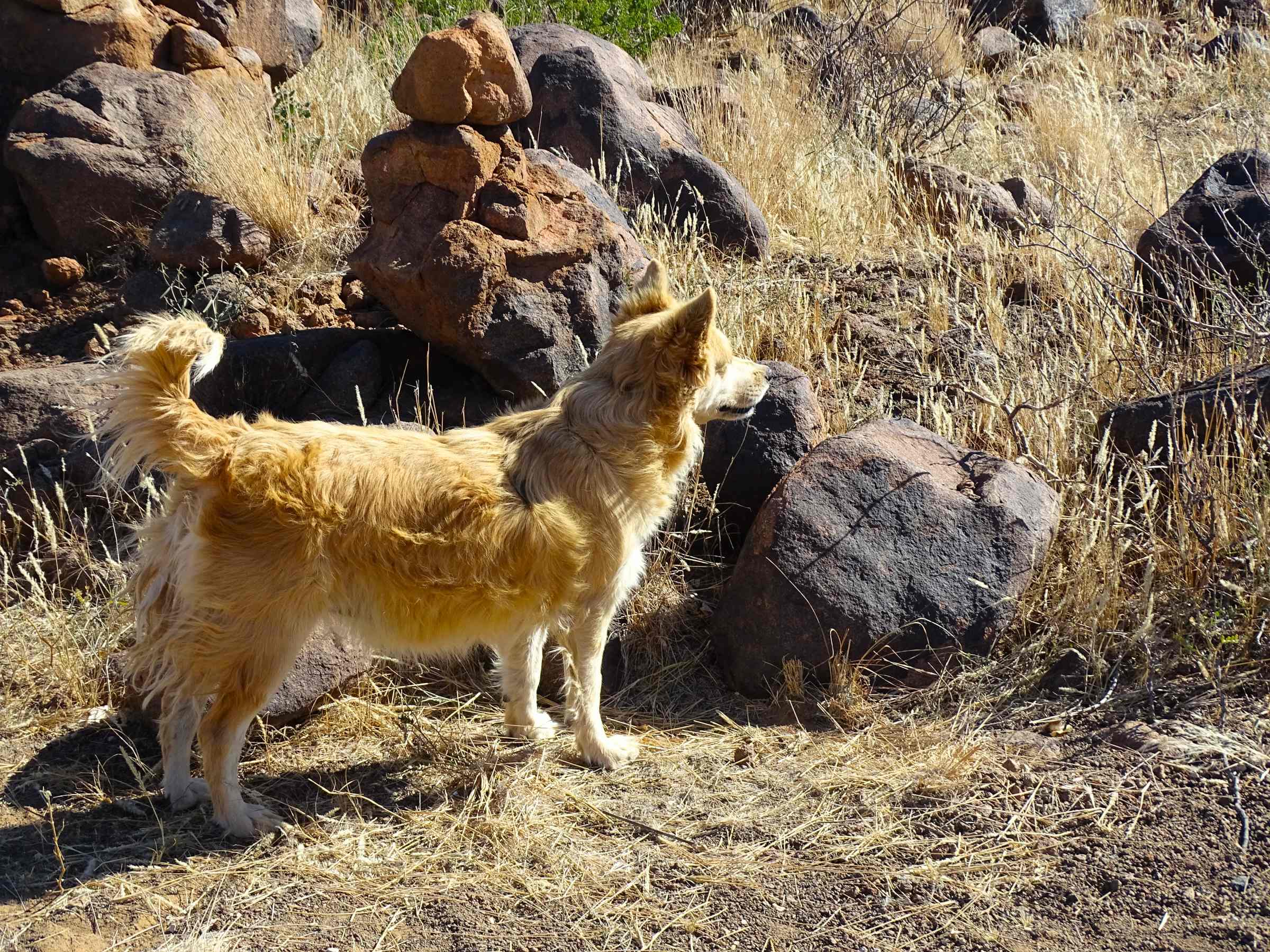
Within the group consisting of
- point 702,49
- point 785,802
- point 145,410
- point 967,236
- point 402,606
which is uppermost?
point 702,49

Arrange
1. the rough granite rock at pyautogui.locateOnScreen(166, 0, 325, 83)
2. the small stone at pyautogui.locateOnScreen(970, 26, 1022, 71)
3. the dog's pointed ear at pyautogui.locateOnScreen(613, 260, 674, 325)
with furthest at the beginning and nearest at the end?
the small stone at pyautogui.locateOnScreen(970, 26, 1022, 71) < the rough granite rock at pyautogui.locateOnScreen(166, 0, 325, 83) < the dog's pointed ear at pyautogui.locateOnScreen(613, 260, 674, 325)

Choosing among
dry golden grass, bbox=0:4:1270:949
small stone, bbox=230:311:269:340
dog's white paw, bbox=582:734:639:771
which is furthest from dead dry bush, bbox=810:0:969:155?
dog's white paw, bbox=582:734:639:771

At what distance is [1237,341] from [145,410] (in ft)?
16.8

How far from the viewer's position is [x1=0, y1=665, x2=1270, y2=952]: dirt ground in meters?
3.70

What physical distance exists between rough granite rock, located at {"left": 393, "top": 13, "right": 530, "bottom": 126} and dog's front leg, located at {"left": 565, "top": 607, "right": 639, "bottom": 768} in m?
2.94

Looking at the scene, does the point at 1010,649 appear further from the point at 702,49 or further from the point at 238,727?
the point at 702,49

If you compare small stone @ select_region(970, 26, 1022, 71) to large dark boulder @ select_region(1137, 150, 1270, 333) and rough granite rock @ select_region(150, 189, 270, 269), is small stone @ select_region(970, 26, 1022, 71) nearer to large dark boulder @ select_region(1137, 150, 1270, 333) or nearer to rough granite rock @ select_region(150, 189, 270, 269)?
large dark boulder @ select_region(1137, 150, 1270, 333)

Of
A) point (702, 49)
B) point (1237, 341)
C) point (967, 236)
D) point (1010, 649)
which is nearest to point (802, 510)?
point (1010, 649)

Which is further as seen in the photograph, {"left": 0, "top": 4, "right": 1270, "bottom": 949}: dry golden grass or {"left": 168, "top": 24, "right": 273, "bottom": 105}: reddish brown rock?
{"left": 168, "top": 24, "right": 273, "bottom": 105}: reddish brown rock

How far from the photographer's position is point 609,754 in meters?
4.77

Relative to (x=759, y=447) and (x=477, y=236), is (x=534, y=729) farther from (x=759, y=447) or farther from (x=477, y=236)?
(x=477, y=236)

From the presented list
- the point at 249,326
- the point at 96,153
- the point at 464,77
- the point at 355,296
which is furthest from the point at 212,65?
the point at 464,77

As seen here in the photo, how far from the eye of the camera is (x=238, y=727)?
4.15 metres

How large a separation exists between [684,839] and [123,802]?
2.23 metres
